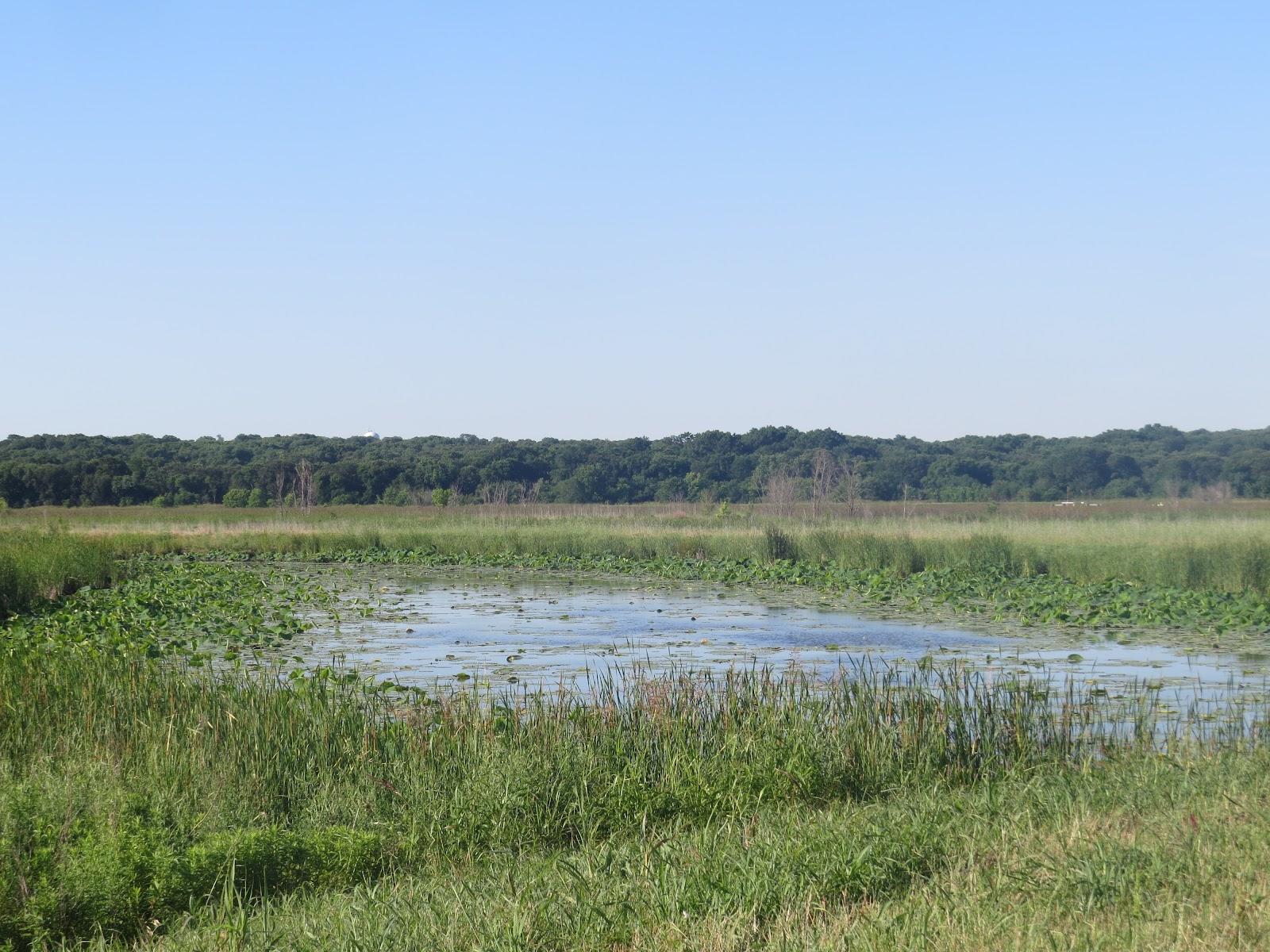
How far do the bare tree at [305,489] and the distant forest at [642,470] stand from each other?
23 cm

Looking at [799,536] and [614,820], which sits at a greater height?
[799,536]

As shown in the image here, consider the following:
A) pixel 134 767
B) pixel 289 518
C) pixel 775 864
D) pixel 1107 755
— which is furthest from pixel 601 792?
pixel 289 518

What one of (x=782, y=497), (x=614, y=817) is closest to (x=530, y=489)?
(x=782, y=497)

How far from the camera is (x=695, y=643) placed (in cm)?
1641

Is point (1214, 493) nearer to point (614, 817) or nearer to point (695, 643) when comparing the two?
point (695, 643)

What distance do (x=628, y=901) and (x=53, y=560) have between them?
2040 centimetres

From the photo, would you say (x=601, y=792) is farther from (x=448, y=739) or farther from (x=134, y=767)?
(x=134, y=767)

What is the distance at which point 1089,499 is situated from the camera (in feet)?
258

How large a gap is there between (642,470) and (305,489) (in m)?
29.8

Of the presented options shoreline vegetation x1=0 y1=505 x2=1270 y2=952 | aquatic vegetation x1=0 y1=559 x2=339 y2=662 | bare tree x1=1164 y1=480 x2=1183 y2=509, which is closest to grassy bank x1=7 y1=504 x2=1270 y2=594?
aquatic vegetation x1=0 y1=559 x2=339 y2=662

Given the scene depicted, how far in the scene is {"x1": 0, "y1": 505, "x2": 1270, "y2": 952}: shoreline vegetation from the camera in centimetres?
473

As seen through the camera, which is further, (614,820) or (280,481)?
(280,481)

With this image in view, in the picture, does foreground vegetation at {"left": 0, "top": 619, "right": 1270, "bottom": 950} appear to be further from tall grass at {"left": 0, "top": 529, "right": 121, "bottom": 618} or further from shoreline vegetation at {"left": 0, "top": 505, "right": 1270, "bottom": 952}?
tall grass at {"left": 0, "top": 529, "right": 121, "bottom": 618}

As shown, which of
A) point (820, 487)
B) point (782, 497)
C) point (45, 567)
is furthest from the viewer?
point (820, 487)
